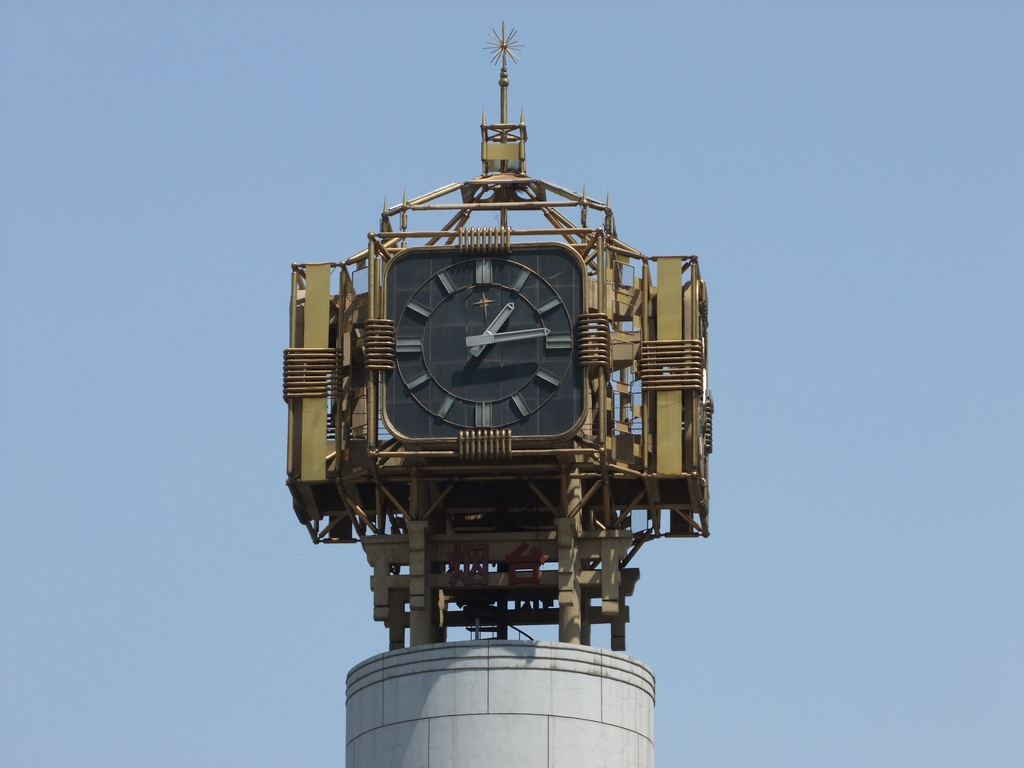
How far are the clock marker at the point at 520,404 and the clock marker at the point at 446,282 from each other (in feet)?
12.5

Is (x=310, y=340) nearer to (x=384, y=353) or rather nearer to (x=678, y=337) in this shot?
(x=384, y=353)

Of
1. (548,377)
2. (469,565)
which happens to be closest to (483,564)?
(469,565)

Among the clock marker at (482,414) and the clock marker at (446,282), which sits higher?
the clock marker at (446,282)

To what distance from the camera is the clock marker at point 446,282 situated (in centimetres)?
10844

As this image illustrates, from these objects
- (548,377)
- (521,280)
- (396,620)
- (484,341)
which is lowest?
(396,620)

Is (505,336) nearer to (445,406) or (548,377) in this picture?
(548,377)

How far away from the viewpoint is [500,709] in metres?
107

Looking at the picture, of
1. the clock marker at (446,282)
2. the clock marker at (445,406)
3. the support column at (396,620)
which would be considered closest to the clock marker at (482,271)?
the clock marker at (446,282)

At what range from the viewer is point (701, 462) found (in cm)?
10988

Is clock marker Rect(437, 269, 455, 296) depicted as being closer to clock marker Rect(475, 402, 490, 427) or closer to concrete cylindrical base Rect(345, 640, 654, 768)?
clock marker Rect(475, 402, 490, 427)

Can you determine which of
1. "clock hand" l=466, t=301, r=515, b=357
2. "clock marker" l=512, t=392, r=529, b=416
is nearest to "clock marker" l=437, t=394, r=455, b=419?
"clock hand" l=466, t=301, r=515, b=357

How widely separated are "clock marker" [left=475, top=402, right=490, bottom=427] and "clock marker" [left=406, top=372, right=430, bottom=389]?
170 cm

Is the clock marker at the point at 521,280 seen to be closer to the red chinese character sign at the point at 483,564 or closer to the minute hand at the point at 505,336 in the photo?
the minute hand at the point at 505,336

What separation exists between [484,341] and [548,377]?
2.18 m
